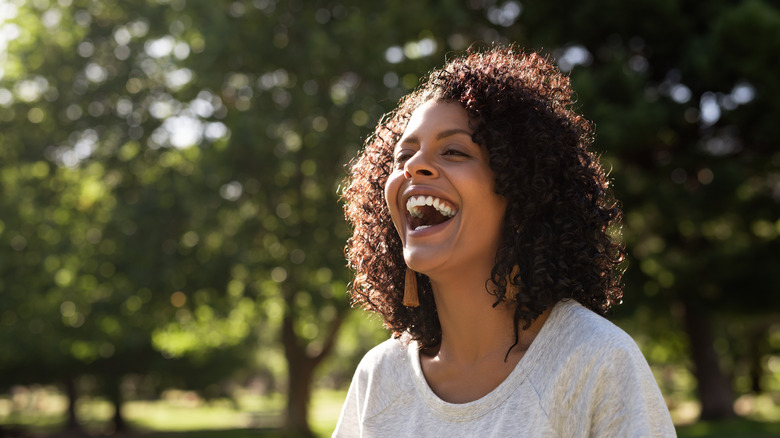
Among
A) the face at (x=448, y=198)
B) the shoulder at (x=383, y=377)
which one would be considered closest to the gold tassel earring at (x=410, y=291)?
the shoulder at (x=383, y=377)

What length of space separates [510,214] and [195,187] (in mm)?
13340

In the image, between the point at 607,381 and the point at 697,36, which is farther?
the point at 697,36

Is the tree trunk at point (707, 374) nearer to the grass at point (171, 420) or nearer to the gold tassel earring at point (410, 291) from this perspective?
the grass at point (171, 420)

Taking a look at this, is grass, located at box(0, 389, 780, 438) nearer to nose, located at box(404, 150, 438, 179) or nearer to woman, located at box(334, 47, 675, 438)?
woman, located at box(334, 47, 675, 438)

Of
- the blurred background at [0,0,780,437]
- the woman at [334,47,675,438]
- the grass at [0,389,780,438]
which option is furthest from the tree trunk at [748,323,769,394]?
the woman at [334,47,675,438]

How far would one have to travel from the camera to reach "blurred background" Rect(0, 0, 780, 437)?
1351cm

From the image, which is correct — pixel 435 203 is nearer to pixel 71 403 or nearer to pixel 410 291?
pixel 410 291

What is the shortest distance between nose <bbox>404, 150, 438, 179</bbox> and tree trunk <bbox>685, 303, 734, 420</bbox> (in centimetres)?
1882

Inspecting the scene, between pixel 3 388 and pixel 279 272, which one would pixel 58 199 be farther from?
pixel 3 388

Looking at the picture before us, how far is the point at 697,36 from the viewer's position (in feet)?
41.9

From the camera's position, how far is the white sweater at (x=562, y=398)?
1.66 m

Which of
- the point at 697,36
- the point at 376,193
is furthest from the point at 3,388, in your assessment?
the point at 376,193


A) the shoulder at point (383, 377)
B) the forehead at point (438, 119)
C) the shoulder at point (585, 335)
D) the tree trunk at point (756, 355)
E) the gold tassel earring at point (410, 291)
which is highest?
the forehead at point (438, 119)

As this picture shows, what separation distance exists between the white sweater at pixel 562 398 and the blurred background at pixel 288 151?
32.0 feet
